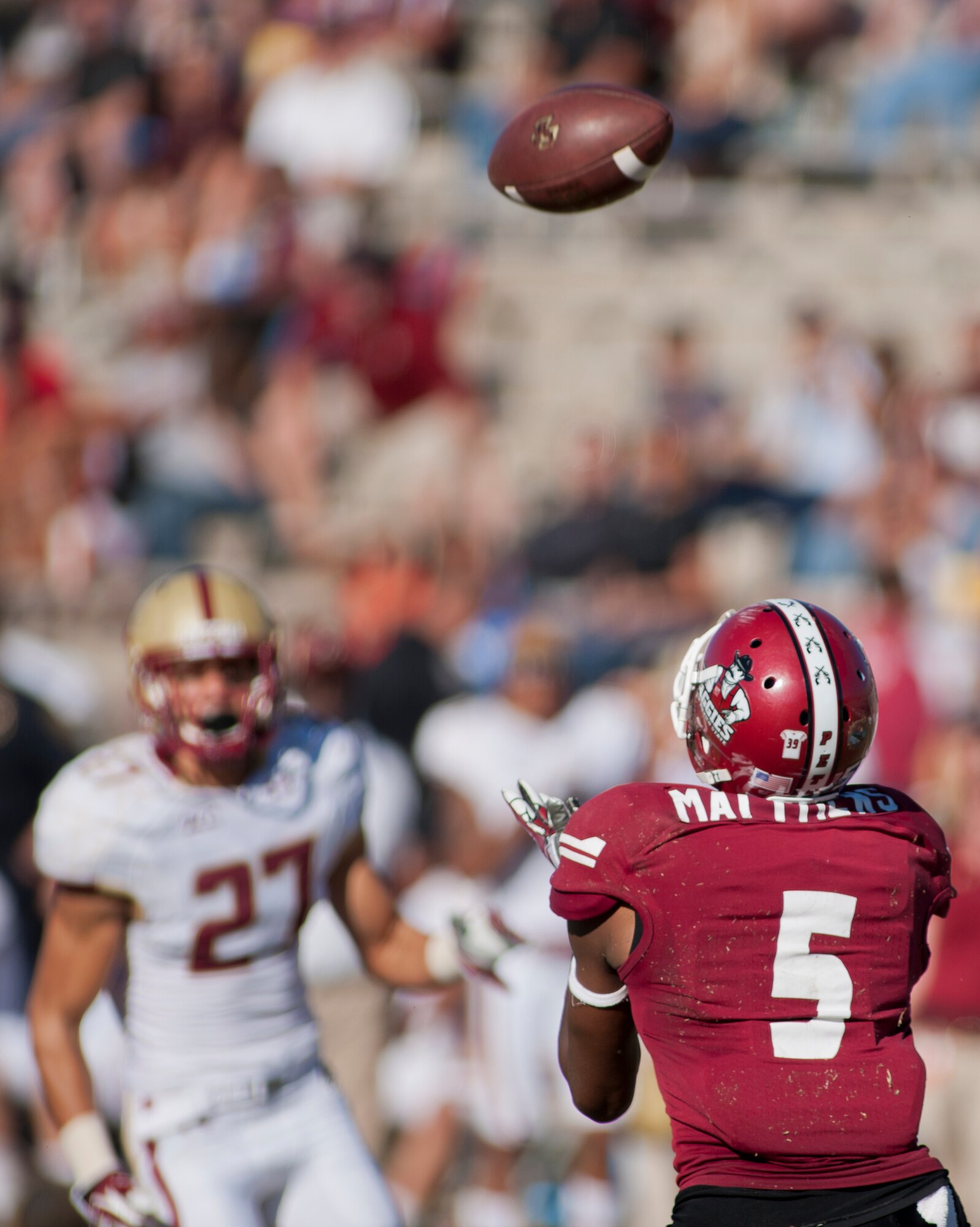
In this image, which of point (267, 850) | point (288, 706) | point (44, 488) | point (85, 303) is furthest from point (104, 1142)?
point (85, 303)

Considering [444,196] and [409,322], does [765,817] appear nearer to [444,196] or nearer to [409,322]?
[409,322]

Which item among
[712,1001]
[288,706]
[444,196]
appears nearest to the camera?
[712,1001]

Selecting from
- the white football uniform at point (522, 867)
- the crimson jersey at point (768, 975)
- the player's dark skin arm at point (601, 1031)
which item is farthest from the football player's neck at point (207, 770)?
the white football uniform at point (522, 867)

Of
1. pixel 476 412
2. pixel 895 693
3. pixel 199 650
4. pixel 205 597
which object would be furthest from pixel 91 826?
pixel 476 412

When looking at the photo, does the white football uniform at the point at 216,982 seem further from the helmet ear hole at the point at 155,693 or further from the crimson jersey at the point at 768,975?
the crimson jersey at the point at 768,975

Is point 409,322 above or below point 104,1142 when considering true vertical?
above

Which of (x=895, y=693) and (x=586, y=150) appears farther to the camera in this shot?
(x=895, y=693)

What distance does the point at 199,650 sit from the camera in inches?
148

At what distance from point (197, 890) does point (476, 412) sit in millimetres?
5437

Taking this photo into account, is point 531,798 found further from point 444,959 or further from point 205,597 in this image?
point 205,597

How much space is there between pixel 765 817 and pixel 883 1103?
0.46 metres

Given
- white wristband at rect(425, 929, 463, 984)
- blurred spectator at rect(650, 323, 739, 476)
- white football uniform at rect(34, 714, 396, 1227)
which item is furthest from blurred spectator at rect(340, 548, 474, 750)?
white football uniform at rect(34, 714, 396, 1227)

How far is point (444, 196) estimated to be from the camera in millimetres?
9773

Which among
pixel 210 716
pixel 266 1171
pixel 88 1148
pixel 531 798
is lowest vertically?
pixel 266 1171
